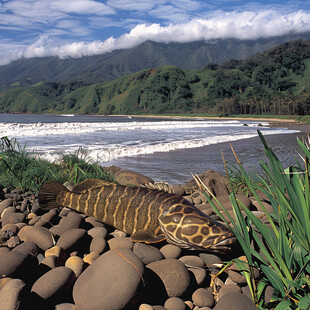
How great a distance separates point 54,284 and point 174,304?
3.14 ft

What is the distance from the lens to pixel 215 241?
2.98 meters

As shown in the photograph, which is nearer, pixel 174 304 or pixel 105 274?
pixel 105 274

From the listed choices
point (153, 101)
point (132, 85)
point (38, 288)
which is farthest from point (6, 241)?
point (132, 85)

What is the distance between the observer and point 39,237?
134 inches

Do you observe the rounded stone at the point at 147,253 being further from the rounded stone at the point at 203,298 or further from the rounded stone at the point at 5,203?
the rounded stone at the point at 5,203

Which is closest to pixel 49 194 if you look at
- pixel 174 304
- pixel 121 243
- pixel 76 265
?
pixel 121 243

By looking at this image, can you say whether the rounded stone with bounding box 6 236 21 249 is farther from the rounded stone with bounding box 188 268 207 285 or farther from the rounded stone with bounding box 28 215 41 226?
the rounded stone with bounding box 188 268 207 285

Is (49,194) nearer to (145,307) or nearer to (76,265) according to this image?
(76,265)

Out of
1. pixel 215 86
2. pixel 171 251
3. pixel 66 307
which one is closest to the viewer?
pixel 66 307

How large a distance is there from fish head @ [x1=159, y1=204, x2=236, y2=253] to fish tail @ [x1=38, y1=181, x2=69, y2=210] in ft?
5.62

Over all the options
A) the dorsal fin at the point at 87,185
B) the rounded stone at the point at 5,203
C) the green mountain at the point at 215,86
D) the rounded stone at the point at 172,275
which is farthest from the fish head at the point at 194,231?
the green mountain at the point at 215,86

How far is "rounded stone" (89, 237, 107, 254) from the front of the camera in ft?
10.9

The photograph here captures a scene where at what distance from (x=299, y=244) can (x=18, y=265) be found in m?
2.23

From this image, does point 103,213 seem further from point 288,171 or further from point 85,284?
point 288,171
